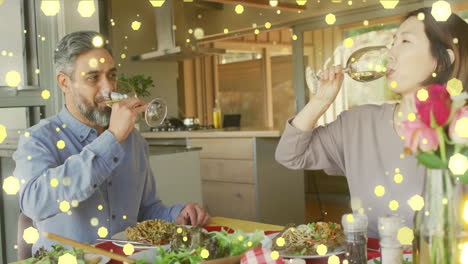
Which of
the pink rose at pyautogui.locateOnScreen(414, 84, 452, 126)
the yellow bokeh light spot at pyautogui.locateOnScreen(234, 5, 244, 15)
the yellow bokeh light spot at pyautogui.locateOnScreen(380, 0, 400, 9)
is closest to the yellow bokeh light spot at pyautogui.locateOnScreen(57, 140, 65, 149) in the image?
the pink rose at pyautogui.locateOnScreen(414, 84, 452, 126)

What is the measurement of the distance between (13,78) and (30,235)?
1515 millimetres

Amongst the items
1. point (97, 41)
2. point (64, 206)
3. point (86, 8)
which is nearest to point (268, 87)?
point (86, 8)

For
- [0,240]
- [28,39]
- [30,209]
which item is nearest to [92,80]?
[30,209]

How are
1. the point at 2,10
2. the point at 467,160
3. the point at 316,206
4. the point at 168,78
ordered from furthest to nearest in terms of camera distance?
the point at 168,78, the point at 316,206, the point at 2,10, the point at 467,160

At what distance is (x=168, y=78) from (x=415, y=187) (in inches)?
171

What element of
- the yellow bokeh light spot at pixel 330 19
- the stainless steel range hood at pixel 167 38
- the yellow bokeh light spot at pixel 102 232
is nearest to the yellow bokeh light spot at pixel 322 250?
the yellow bokeh light spot at pixel 102 232

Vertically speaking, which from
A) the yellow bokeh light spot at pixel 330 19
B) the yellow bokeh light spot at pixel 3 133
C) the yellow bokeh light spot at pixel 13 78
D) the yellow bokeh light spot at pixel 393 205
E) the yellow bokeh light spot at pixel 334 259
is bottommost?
the yellow bokeh light spot at pixel 334 259

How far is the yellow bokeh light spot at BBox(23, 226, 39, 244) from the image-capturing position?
1335 millimetres

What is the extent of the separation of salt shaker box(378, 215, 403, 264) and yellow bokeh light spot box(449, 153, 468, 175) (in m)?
0.15

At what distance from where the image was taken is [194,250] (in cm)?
87

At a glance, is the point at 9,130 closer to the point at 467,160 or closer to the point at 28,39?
the point at 28,39

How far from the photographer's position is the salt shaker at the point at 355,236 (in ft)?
2.62

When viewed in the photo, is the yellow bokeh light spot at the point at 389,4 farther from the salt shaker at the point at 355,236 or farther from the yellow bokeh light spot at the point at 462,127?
the yellow bokeh light spot at the point at 462,127

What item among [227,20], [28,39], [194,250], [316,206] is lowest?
[316,206]
